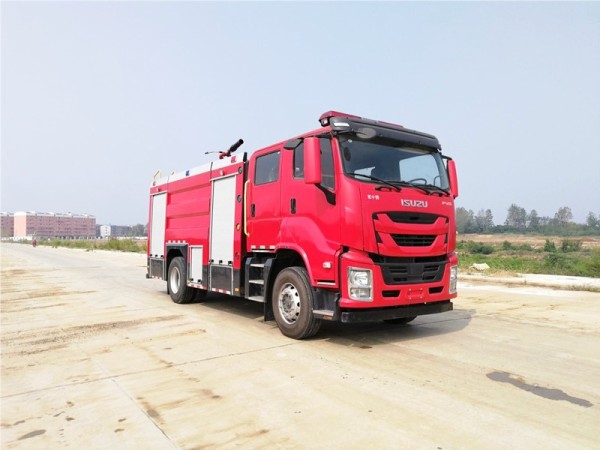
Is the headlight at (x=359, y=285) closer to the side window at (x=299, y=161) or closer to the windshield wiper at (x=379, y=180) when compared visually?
the windshield wiper at (x=379, y=180)

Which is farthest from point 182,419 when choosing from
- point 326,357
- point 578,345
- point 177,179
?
point 177,179

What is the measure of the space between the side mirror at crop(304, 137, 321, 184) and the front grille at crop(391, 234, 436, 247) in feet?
4.15

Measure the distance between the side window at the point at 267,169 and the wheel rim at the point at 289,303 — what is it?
1.75 m

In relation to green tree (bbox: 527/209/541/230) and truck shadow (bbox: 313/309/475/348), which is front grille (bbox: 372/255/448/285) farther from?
green tree (bbox: 527/209/541/230)

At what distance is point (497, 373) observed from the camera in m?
4.67

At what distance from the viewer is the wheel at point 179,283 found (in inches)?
377

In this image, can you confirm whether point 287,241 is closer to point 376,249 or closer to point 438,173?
point 376,249

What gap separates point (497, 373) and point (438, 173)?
3054mm

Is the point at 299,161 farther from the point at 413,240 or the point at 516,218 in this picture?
the point at 516,218

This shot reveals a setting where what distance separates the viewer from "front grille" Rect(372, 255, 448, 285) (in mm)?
5555

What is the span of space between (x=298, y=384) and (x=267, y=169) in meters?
3.76

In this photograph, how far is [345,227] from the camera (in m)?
5.45

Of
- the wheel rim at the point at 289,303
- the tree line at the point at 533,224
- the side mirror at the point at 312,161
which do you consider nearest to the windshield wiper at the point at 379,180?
the side mirror at the point at 312,161

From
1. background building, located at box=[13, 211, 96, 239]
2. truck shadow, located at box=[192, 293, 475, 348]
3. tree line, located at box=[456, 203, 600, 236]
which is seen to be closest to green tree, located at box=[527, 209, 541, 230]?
tree line, located at box=[456, 203, 600, 236]
